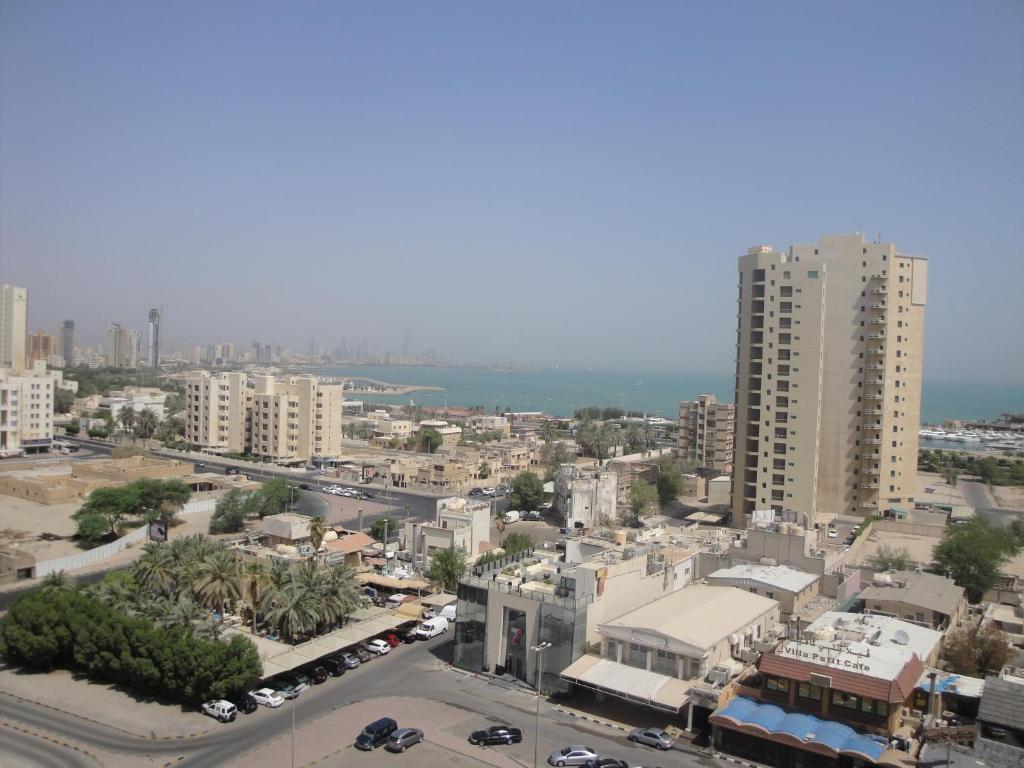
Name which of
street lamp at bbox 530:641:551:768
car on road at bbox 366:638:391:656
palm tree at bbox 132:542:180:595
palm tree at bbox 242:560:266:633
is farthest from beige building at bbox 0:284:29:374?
street lamp at bbox 530:641:551:768

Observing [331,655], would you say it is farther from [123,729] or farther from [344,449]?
[344,449]

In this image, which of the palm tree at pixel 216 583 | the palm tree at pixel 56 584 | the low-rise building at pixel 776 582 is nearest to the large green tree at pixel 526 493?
the low-rise building at pixel 776 582

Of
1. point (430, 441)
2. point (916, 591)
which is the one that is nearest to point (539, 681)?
point (916, 591)

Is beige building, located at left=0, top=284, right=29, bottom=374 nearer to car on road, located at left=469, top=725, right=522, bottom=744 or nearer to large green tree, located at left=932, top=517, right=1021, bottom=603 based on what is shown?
car on road, located at left=469, top=725, right=522, bottom=744

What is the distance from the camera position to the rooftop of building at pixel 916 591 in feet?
64.2

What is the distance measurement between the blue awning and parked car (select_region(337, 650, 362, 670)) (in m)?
8.46

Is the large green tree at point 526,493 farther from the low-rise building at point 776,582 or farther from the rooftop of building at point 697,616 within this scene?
the rooftop of building at point 697,616

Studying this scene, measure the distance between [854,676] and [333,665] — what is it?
1115 centimetres

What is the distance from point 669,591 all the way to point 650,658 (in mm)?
5505

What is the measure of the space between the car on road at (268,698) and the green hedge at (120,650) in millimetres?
338

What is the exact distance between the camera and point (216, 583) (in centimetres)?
2022

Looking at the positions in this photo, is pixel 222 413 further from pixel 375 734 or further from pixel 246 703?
pixel 375 734

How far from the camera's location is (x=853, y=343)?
117ft

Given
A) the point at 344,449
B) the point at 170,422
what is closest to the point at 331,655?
the point at 344,449
